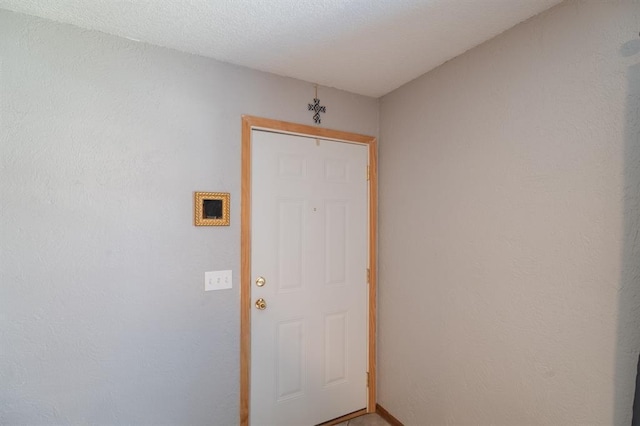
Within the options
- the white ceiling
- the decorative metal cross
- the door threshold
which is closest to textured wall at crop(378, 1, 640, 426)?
the white ceiling

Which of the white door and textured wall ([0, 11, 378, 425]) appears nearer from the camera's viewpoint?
textured wall ([0, 11, 378, 425])

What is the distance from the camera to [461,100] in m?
1.72

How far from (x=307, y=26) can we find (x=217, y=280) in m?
1.42

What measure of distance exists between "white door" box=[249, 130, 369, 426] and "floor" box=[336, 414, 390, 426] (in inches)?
2.7

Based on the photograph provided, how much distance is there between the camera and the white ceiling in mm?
1334

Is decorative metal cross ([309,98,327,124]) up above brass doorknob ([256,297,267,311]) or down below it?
above

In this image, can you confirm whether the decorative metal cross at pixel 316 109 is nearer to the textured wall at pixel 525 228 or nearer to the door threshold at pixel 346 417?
the textured wall at pixel 525 228

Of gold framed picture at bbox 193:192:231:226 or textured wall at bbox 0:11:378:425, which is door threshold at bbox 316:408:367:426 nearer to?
textured wall at bbox 0:11:378:425

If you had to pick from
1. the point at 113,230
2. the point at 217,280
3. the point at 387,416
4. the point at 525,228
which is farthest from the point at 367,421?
the point at 113,230

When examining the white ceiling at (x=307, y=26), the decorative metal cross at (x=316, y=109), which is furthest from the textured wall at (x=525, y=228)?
the decorative metal cross at (x=316, y=109)

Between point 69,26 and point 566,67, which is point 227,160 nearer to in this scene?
point 69,26

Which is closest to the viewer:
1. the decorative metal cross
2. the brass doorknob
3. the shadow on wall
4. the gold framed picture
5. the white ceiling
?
the shadow on wall

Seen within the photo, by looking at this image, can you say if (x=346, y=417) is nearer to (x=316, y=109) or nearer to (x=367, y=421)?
(x=367, y=421)

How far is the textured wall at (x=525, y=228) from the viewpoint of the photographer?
1148 mm
